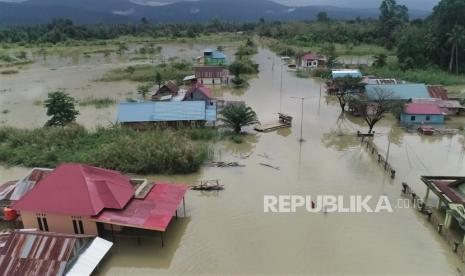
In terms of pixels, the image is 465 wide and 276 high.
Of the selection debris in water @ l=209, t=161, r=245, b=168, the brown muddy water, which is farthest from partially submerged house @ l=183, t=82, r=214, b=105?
debris in water @ l=209, t=161, r=245, b=168

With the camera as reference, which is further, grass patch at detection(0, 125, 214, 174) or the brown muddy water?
grass patch at detection(0, 125, 214, 174)

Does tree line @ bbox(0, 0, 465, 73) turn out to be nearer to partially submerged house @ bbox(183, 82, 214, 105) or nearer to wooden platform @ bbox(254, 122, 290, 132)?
wooden platform @ bbox(254, 122, 290, 132)

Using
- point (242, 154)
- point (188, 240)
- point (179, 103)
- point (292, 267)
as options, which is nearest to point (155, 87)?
point (179, 103)

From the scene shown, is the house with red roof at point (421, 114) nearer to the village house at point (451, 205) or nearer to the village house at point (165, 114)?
the village house at point (451, 205)

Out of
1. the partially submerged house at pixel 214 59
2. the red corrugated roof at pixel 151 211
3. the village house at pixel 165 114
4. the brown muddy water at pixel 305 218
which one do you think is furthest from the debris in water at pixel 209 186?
the partially submerged house at pixel 214 59

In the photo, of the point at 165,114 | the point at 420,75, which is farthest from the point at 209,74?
the point at 420,75

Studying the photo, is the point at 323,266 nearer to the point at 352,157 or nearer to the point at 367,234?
the point at 367,234
